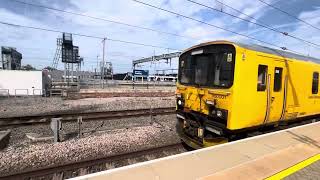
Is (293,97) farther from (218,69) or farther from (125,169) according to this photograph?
(125,169)

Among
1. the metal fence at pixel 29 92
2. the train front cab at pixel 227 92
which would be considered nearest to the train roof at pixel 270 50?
the train front cab at pixel 227 92

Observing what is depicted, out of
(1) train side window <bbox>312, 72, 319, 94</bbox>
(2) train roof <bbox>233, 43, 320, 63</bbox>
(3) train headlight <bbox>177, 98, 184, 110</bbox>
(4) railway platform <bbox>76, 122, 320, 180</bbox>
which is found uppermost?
(2) train roof <bbox>233, 43, 320, 63</bbox>

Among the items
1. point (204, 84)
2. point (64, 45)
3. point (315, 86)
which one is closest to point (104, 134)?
point (204, 84)

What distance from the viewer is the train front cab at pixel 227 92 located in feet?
18.5

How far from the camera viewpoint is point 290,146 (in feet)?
20.2

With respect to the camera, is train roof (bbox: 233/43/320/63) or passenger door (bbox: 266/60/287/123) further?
passenger door (bbox: 266/60/287/123)

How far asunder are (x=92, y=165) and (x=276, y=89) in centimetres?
504

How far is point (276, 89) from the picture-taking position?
663cm

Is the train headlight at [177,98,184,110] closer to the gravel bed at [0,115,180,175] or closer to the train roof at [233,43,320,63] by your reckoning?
the gravel bed at [0,115,180,175]

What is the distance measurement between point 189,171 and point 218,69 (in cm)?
270

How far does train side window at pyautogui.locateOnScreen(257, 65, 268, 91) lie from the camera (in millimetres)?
6121

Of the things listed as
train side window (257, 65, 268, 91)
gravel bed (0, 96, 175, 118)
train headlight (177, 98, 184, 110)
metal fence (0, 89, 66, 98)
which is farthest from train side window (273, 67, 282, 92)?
metal fence (0, 89, 66, 98)

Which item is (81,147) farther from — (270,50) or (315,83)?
(315,83)

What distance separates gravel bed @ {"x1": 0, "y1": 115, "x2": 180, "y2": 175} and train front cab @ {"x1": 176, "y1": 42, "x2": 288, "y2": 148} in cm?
165
